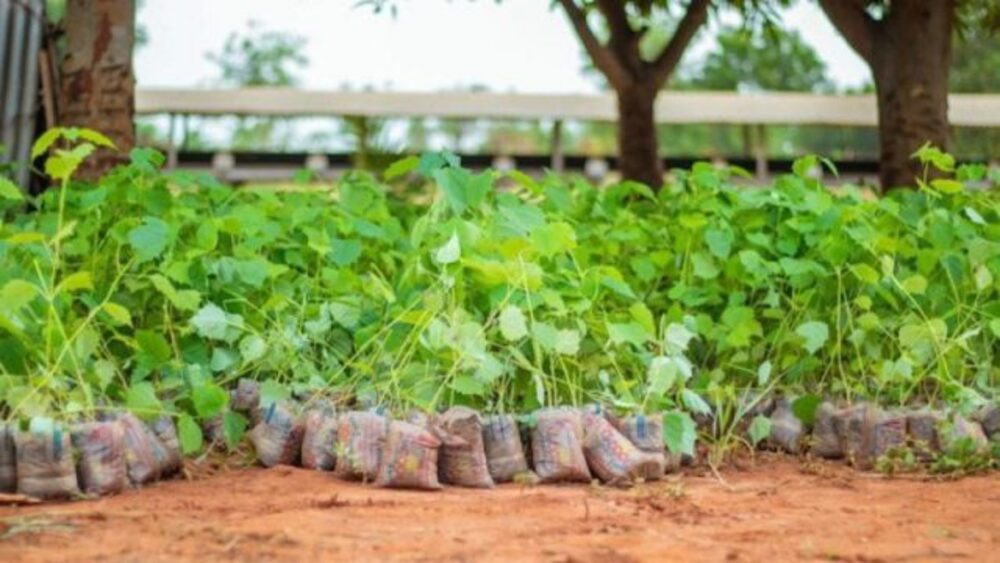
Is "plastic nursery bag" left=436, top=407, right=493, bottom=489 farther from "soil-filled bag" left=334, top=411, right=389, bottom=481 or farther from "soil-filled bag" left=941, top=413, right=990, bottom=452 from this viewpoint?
"soil-filled bag" left=941, top=413, right=990, bottom=452

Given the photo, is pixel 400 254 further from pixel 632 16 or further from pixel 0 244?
pixel 632 16

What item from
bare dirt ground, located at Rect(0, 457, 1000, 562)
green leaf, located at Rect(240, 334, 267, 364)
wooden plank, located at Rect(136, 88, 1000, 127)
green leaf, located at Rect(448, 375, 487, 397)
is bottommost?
bare dirt ground, located at Rect(0, 457, 1000, 562)

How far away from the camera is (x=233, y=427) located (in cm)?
392

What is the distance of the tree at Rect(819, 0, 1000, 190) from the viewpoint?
25.6 ft

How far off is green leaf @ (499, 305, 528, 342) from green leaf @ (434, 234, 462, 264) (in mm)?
204

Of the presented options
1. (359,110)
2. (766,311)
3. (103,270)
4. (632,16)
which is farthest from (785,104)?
(103,270)

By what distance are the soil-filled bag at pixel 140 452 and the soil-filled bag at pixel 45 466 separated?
0.18 m

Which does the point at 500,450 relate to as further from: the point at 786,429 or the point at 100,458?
the point at 786,429

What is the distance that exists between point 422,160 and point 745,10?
5.49 meters

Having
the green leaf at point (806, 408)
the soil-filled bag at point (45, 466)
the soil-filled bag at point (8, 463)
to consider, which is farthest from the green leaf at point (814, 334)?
the soil-filled bag at point (8, 463)

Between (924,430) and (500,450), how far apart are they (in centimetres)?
140

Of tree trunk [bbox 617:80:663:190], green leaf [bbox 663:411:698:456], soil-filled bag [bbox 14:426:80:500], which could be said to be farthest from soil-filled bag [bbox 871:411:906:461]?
tree trunk [bbox 617:80:663:190]

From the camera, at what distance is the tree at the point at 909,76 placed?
25.6 feet

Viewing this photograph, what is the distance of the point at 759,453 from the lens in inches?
181
